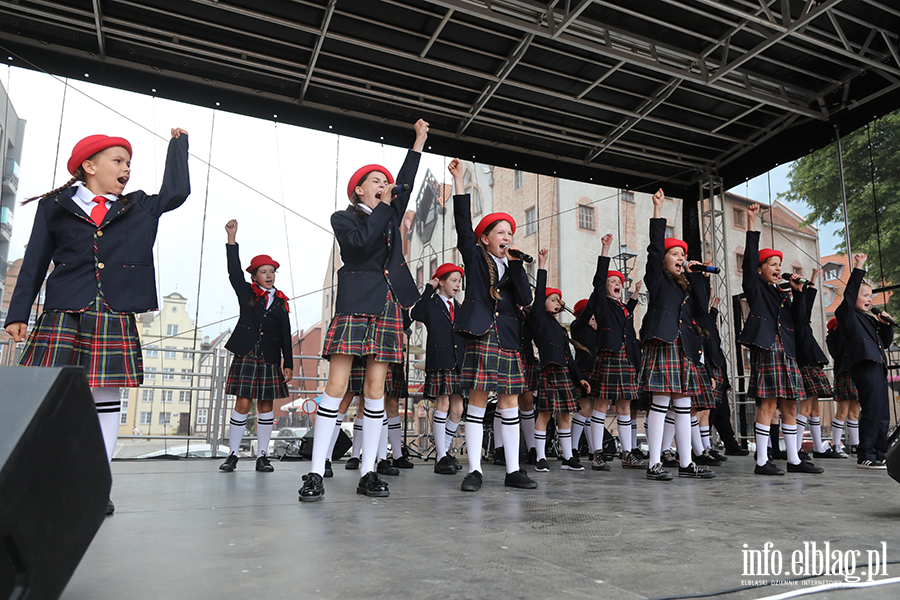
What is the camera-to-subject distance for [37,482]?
0.96 metres

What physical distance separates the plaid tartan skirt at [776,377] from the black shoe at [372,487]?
2849 mm

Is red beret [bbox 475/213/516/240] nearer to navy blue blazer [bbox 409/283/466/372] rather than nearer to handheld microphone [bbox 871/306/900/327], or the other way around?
navy blue blazer [bbox 409/283/466/372]

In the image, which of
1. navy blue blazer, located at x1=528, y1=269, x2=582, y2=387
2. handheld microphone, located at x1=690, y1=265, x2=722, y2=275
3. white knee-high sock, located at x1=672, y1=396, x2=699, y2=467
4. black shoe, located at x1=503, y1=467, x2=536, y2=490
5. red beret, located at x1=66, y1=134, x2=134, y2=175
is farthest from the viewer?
navy blue blazer, located at x1=528, y1=269, x2=582, y2=387

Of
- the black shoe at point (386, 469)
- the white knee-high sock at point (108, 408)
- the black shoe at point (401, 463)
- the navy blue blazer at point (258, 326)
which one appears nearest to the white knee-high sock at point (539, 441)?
the black shoe at point (401, 463)

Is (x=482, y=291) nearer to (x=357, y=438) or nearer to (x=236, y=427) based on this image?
(x=357, y=438)

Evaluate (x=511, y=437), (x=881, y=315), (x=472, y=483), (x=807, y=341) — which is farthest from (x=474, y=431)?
(x=881, y=315)

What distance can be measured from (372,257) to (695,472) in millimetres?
2691

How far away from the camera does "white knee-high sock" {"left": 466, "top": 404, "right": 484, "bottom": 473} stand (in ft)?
11.8

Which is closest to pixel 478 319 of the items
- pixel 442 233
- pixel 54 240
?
pixel 54 240

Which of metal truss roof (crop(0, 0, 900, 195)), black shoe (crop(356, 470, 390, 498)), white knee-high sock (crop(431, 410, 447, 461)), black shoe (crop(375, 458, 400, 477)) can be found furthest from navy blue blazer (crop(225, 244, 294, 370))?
metal truss roof (crop(0, 0, 900, 195))

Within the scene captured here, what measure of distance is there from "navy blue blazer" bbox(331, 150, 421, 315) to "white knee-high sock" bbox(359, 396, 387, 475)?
50cm

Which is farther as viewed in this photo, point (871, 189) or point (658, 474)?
point (871, 189)

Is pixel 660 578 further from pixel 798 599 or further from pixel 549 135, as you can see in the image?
pixel 549 135

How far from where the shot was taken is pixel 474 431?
3678 millimetres
